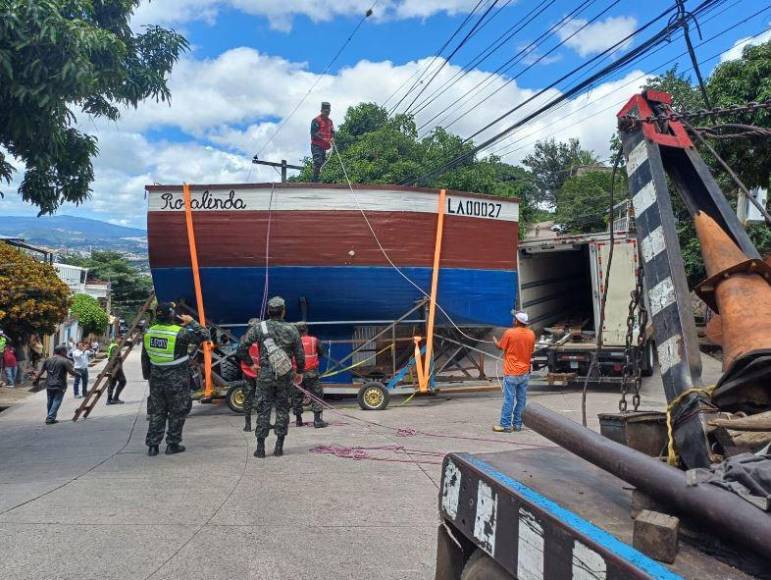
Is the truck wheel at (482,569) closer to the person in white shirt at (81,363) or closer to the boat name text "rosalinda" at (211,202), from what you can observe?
the boat name text "rosalinda" at (211,202)

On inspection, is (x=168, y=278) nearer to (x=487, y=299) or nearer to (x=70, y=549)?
(x=487, y=299)

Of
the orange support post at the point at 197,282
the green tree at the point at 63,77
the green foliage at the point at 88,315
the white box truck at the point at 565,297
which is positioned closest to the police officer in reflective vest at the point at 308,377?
the orange support post at the point at 197,282

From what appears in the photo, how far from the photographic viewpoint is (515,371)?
26.5ft

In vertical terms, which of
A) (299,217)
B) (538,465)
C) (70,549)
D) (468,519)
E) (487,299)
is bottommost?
(70,549)

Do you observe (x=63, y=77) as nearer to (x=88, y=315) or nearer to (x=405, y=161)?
(x=405, y=161)

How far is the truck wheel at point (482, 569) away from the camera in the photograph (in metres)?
2.25

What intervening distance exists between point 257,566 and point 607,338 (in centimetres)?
1019

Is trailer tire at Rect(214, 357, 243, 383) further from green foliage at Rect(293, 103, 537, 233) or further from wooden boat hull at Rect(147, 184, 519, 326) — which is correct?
green foliage at Rect(293, 103, 537, 233)

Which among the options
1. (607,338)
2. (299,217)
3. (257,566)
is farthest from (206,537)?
(607,338)

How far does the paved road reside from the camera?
3.81m

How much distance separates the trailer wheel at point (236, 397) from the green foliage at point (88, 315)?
22.1 meters

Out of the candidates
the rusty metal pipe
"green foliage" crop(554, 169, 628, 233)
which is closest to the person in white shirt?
the rusty metal pipe

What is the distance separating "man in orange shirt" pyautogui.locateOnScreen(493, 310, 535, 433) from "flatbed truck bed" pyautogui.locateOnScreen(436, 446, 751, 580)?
18.0 feet

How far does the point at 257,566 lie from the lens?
3777 mm
